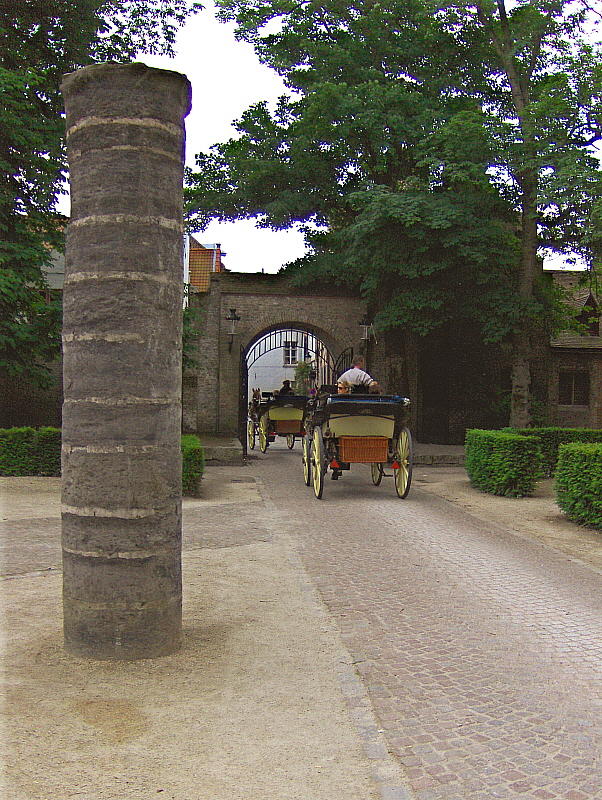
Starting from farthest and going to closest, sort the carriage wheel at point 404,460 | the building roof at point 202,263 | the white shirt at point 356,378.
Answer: the building roof at point 202,263 → the white shirt at point 356,378 → the carriage wheel at point 404,460

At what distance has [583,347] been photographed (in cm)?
2825

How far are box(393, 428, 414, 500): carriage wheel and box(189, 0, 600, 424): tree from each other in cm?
795

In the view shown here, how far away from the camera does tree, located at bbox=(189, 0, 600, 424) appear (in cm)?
1792

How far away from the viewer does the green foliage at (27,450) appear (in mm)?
12641

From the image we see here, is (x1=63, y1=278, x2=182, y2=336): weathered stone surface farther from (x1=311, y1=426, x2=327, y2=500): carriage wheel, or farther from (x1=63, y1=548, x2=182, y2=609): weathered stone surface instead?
(x1=311, y1=426, x2=327, y2=500): carriage wheel

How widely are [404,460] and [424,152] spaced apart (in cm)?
996

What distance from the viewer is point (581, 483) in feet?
32.1

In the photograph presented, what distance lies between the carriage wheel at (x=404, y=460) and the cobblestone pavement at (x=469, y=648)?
71.0 inches

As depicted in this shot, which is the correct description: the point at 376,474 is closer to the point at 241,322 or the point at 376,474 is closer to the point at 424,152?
the point at 424,152

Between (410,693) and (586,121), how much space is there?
56.0 feet

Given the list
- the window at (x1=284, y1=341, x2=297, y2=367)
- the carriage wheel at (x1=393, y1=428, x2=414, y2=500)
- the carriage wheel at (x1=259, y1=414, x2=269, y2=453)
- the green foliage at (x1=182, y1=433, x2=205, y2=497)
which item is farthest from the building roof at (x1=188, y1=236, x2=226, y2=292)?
the carriage wheel at (x1=393, y1=428, x2=414, y2=500)

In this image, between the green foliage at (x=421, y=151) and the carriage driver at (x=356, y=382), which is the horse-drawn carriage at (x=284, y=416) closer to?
the green foliage at (x=421, y=151)

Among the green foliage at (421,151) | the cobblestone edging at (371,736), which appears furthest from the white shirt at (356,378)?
the cobblestone edging at (371,736)

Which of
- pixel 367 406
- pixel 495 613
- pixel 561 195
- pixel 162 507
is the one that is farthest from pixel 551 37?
pixel 162 507
